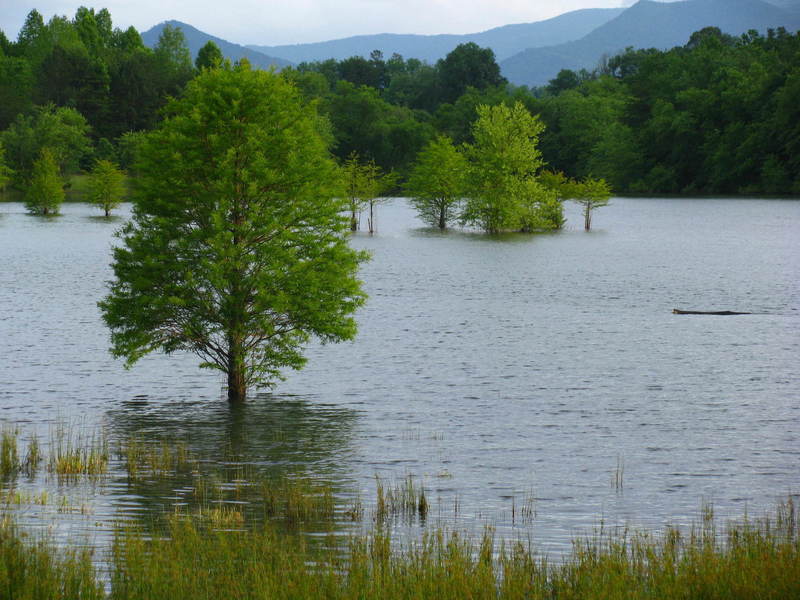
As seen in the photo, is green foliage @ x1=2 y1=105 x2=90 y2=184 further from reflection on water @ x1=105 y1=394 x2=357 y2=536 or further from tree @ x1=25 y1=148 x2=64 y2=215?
reflection on water @ x1=105 y1=394 x2=357 y2=536

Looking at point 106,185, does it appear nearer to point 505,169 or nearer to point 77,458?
point 505,169

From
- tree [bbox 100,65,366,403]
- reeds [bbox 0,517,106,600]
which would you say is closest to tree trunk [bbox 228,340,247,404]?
tree [bbox 100,65,366,403]

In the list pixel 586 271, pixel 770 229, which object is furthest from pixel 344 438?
pixel 770 229

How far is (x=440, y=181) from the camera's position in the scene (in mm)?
114062

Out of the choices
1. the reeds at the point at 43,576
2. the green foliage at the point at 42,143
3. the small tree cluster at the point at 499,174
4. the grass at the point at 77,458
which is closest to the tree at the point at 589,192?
the small tree cluster at the point at 499,174

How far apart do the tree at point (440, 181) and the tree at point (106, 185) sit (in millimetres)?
45736

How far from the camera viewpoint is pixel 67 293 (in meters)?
55.6

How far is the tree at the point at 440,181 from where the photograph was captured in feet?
366

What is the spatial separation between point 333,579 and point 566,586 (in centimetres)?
285

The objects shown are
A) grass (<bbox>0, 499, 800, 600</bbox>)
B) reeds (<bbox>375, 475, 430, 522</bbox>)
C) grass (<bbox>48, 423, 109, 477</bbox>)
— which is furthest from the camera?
grass (<bbox>48, 423, 109, 477</bbox>)

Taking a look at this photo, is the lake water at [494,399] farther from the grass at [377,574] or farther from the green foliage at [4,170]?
the green foliage at [4,170]

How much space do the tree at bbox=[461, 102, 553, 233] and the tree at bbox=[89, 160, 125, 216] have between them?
56.9 metres

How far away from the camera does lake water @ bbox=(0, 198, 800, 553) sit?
19922mm

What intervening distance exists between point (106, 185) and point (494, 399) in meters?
120
